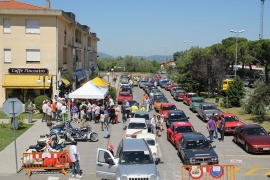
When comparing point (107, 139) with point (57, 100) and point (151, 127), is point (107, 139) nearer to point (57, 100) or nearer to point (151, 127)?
point (151, 127)

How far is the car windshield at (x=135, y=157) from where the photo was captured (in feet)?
44.1

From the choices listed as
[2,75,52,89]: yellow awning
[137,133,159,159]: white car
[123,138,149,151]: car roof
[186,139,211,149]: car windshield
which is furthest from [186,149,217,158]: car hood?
[2,75,52,89]: yellow awning

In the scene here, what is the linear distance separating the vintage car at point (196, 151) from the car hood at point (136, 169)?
4100mm

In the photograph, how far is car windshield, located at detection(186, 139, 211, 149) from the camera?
58.1ft

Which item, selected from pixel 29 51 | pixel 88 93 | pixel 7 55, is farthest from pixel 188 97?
pixel 7 55

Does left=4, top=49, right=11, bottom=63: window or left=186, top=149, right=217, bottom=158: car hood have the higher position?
left=4, top=49, right=11, bottom=63: window

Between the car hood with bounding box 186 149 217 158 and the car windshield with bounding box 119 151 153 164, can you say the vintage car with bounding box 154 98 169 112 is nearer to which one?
the car hood with bounding box 186 149 217 158

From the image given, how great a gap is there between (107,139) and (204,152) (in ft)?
27.0

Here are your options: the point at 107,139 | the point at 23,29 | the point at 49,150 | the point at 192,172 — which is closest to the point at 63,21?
the point at 23,29

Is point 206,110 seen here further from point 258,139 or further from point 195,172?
point 195,172

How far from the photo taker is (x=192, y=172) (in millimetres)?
13305

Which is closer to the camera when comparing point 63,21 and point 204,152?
point 204,152

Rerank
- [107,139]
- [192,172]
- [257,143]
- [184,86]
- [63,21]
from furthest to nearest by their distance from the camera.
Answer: [184,86], [63,21], [107,139], [257,143], [192,172]

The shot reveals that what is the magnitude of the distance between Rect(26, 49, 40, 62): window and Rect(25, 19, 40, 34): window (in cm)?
177
